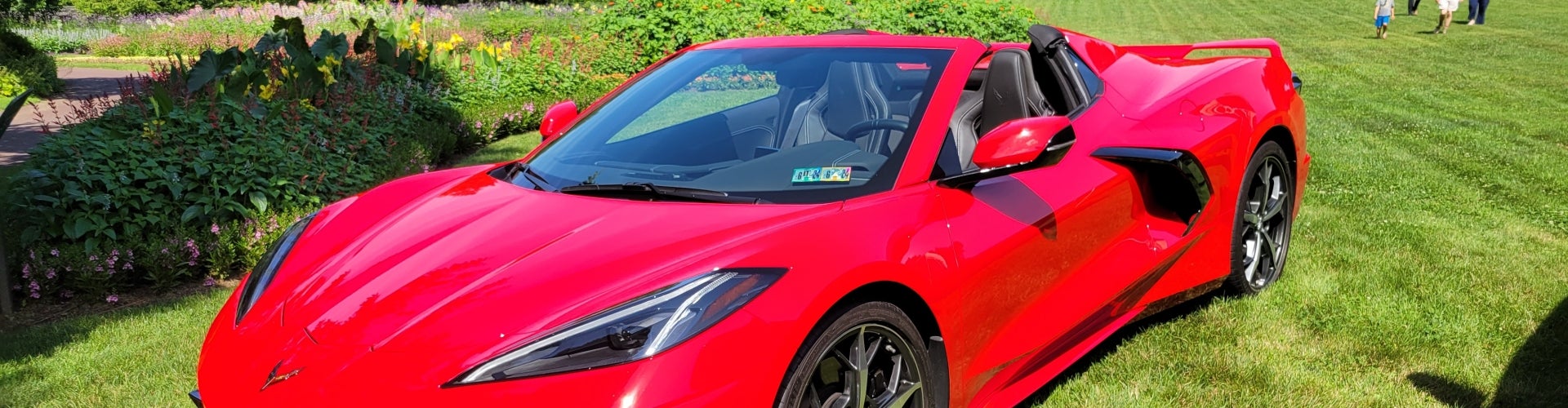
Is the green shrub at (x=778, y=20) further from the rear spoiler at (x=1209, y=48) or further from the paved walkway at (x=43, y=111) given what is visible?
the rear spoiler at (x=1209, y=48)

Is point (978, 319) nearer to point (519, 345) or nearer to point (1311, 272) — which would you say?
point (519, 345)

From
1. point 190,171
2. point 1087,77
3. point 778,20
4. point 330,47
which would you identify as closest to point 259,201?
point 190,171

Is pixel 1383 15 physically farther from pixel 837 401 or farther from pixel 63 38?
pixel 63 38

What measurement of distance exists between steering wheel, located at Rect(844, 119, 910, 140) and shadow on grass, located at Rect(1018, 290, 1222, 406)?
1026mm

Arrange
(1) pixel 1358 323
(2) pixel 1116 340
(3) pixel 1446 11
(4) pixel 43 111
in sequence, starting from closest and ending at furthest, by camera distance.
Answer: (2) pixel 1116 340, (1) pixel 1358 323, (4) pixel 43 111, (3) pixel 1446 11

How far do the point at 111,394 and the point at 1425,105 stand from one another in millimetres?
12943

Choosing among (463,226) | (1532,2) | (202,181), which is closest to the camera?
(463,226)

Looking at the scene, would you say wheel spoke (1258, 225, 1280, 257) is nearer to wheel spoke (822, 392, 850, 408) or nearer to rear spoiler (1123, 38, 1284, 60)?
rear spoiler (1123, 38, 1284, 60)

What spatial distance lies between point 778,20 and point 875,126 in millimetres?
11606

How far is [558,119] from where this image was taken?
156 inches

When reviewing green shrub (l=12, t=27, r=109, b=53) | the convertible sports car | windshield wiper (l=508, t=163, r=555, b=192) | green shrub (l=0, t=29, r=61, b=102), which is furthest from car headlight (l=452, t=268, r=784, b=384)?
green shrub (l=12, t=27, r=109, b=53)

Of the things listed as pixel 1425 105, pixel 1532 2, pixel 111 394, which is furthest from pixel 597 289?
pixel 1532 2

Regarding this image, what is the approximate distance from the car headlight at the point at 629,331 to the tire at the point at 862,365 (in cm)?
21

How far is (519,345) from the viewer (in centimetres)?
221
